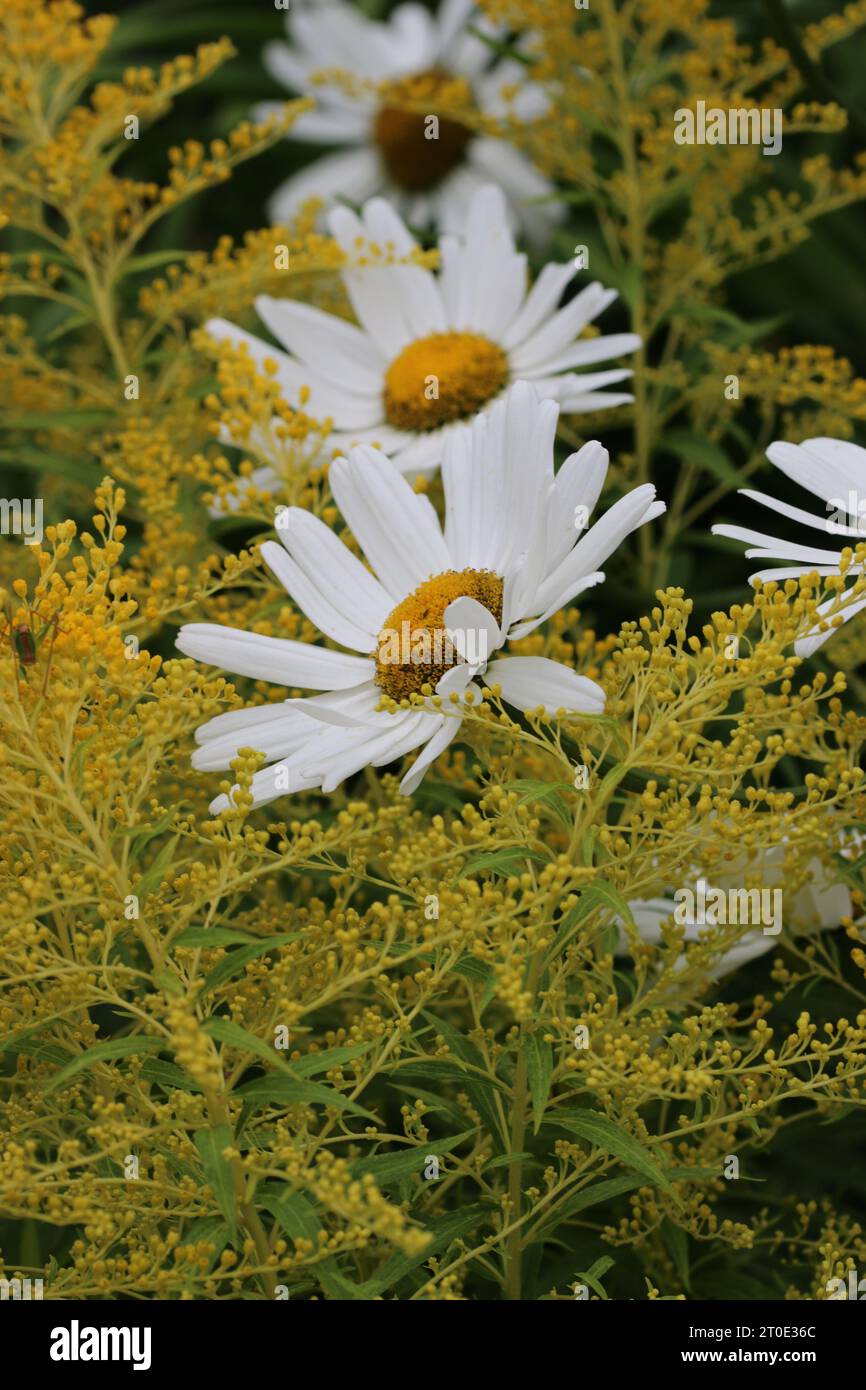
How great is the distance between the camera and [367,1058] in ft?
2.23

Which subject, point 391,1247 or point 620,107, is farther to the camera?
point 620,107

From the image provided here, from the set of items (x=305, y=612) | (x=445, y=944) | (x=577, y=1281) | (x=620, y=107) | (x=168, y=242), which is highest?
(x=168, y=242)

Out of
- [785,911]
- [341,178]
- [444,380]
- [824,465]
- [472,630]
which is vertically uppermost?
[341,178]

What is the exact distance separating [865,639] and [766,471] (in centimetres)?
28

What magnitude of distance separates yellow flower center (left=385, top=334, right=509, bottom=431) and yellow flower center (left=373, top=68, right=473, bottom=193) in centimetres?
77

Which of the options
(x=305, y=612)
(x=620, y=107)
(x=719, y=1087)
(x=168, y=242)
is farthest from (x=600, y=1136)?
(x=168, y=242)

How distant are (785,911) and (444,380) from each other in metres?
0.43

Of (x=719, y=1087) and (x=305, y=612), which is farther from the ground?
(x=305, y=612)

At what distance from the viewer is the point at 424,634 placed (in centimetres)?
79

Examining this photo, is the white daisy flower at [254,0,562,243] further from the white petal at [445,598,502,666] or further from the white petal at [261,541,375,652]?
the white petal at [445,598,502,666]

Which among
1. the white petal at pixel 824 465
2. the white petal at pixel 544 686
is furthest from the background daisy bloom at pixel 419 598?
the white petal at pixel 824 465

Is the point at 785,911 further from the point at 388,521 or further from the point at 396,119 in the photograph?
the point at 396,119

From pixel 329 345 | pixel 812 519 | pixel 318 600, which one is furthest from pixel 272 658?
pixel 329 345

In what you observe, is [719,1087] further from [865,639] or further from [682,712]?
[865,639]
